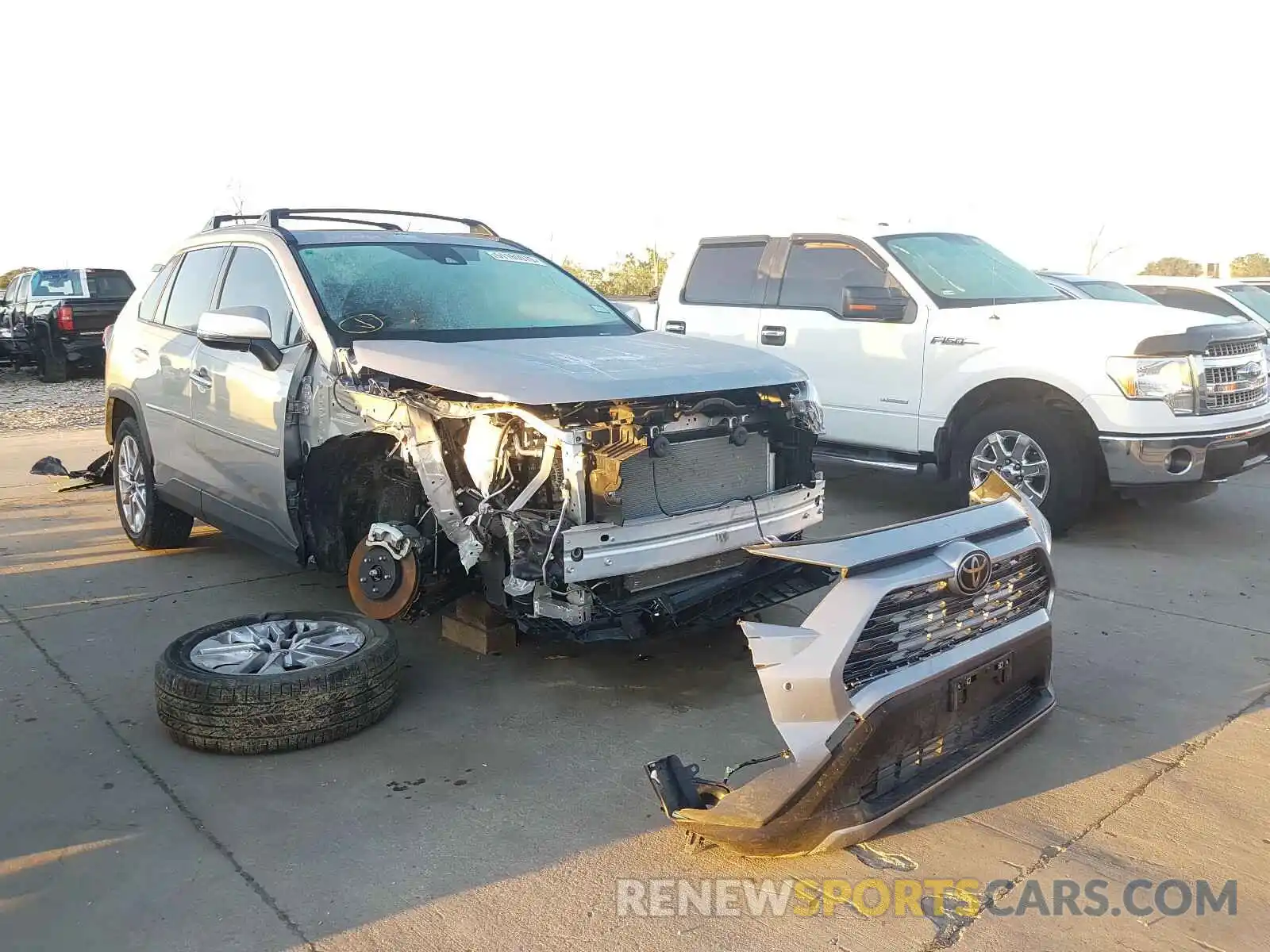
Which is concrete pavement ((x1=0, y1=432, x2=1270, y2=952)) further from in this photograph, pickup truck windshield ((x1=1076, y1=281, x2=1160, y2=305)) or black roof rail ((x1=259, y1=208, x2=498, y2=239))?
pickup truck windshield ((x1=1076, y1=281, x2=1160, y2=305))

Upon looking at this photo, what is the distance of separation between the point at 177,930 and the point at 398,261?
343cm

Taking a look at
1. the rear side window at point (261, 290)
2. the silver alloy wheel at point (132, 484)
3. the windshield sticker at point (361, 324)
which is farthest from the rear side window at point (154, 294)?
the windshield sticker at point (361, 324)

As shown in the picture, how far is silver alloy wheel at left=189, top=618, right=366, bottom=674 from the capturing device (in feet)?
14.0

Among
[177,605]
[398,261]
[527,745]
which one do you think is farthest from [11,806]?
[398,261]

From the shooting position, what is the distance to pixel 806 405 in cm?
487

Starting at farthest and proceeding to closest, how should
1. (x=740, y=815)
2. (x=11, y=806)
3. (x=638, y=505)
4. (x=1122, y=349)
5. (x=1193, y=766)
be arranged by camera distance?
(x=1122, y=349)
(x=638, y=505)
(x=1193, y=766)
(x=11, y=806)
(x=740, y=815)

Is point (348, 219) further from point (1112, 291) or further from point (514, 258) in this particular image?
point (1112, 291)

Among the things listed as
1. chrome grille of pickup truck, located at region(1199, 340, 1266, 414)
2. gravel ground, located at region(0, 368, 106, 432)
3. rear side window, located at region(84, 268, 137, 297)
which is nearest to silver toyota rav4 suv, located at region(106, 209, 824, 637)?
chrome grille of pickup truck, located at region(1199, 340, 1266, 414)

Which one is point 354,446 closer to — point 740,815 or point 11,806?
point 11,806

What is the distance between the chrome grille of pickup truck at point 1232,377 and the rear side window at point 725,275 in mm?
3214

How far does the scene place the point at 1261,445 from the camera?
697 centimetres

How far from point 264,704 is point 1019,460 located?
5043 mm

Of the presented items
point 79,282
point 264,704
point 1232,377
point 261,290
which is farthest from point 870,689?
point 79,282

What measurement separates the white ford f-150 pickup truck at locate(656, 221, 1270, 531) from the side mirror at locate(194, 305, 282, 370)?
409cm
